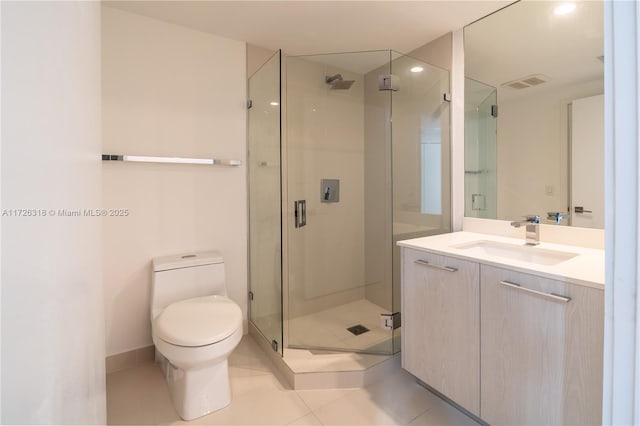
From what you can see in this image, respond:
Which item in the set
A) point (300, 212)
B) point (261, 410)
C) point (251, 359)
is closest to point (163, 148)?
point (300, 212)

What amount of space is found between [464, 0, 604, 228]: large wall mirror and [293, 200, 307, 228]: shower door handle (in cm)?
116

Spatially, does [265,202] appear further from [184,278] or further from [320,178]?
[184,278]

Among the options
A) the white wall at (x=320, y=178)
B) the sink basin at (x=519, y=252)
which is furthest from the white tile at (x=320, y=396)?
the sink basin at (x=519, y=252)

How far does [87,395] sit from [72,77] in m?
0.77

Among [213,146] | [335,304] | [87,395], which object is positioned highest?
[213,146]

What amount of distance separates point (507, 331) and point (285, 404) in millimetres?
1124

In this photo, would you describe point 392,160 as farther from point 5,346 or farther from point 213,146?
point 5,346

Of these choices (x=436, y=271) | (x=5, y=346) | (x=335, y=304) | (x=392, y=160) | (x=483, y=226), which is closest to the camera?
(x=5, y=346)

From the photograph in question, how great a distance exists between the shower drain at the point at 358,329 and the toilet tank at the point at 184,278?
38.1 inches

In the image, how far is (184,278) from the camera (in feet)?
5.98

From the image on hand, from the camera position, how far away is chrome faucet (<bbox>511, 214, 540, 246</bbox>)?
152 centimetres

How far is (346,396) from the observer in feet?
5.18

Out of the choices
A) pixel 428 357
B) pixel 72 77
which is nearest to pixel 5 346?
pixel 72 77

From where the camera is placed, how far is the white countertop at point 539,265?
101cm
